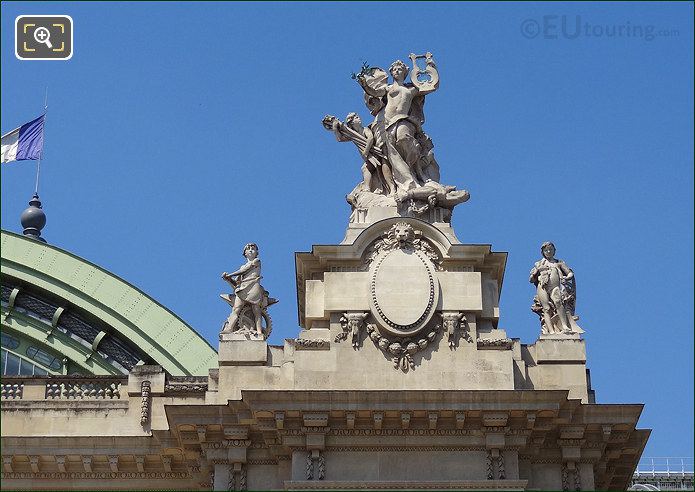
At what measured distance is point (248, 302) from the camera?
39.7 metres

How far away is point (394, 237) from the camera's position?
131 feet

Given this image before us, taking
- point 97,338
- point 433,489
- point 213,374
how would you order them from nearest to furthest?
point 433,489
point 213,374
point 97,338

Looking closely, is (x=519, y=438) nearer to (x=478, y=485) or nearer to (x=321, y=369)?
(x=478, y=485)

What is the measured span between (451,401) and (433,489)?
6.38 feet

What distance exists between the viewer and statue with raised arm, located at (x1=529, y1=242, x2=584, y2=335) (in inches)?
1559

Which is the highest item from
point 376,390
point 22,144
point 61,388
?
point 22,144

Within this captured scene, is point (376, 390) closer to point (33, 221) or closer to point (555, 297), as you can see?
point (555, 297)

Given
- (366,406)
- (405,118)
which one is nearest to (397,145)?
(405,118)

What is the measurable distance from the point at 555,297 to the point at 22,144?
812 inches

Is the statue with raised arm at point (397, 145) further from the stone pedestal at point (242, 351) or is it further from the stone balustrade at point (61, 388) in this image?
the stone balustrade at point (61, 388)

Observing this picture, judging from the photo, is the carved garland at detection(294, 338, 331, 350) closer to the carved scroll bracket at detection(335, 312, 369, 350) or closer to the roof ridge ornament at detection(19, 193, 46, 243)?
the carved scroll bracket at detection(335, 312, 369, 350)

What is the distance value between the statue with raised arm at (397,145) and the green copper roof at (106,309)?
1326 cm

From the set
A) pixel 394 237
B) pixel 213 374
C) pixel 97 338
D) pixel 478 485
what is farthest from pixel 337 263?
pixel 97 338

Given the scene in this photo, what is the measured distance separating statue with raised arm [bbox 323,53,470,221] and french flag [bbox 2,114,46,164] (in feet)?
47.2
